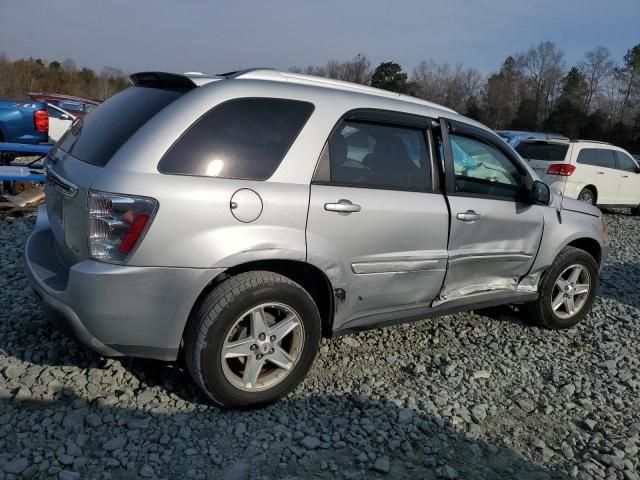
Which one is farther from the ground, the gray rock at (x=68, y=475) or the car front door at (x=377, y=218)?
the car front door at (x=377, y=218)

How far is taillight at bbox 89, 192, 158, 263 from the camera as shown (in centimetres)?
Result: 249

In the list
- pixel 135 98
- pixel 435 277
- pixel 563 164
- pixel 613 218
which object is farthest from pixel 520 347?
pixel 613 218

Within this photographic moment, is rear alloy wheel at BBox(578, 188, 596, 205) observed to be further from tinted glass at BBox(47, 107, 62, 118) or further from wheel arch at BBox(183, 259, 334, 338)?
tinted glass at BBox(47, 107, 62, 118)

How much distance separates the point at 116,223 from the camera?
8.20 feet

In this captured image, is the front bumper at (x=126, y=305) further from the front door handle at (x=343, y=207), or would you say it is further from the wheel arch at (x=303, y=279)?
the front door handle at (x=343, y=207)

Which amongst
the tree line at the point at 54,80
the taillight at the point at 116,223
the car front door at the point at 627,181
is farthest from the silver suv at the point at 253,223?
the tree line at the point at 54,80

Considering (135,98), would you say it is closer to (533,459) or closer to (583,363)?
(533,459)

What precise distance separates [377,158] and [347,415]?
5.13 ft

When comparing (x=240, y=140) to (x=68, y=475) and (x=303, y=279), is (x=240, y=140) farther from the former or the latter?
(x=68, y=475)

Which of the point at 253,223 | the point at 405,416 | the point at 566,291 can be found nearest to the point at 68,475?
the point at 253,223

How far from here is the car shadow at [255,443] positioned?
251 centimetres

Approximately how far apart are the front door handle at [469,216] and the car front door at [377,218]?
16 centimetres

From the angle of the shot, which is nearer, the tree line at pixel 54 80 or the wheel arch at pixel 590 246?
the wheel arch at pixel 590 246

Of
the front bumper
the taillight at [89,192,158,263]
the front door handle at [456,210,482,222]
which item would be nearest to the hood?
the front door handle at [456,210,482,222]
